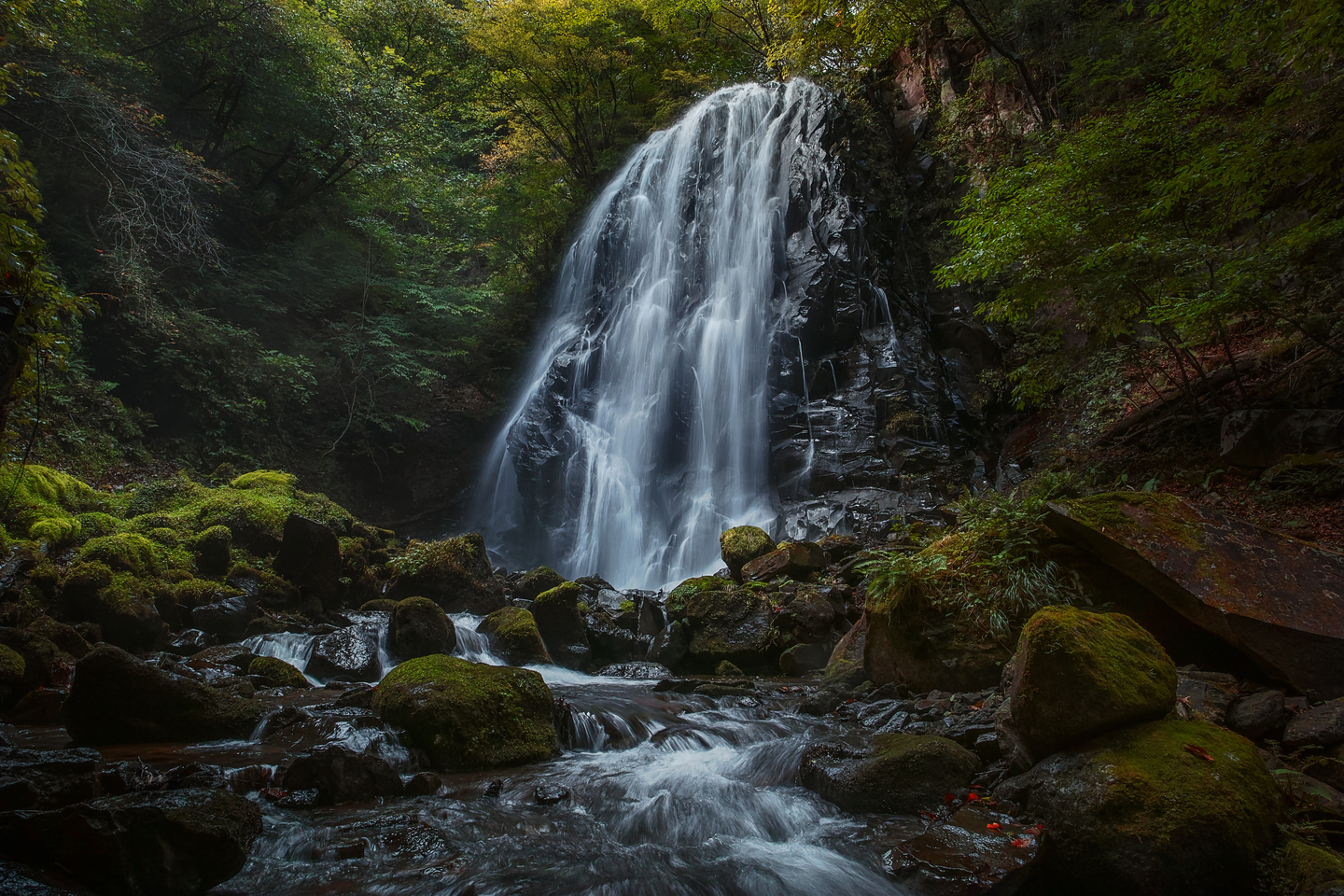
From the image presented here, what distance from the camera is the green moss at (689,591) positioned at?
344 inches

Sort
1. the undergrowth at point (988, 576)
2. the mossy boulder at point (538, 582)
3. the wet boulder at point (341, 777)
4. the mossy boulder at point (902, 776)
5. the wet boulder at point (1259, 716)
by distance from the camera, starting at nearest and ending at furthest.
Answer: the wet boulder at point (1259, 716) < the mossy boulder at point (902, 776) < the wet boulder at point (341, 777) < the undergrowth at point (988, 576) < the mossy boulder at point (538, 582)

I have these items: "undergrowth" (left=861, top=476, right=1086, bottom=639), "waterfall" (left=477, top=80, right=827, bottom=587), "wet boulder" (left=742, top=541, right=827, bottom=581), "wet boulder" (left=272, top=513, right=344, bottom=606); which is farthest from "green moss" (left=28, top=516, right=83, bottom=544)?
"undergrowth" (left=861, top=476, right=1086, bottom=639)

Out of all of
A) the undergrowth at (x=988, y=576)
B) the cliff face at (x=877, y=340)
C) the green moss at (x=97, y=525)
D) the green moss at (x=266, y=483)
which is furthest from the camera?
the green moss at (x=266, y=483)

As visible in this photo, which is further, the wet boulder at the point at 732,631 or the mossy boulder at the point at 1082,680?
the wet boulder at the point at 732,631

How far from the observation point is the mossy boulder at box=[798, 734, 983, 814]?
384 cm

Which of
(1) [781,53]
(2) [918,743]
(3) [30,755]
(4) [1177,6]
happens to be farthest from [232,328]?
(4) [1177,6]

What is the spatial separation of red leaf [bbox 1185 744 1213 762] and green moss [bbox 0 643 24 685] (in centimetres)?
855

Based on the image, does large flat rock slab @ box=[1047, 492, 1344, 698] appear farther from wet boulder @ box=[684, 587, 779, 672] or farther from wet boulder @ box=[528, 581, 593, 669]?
wet boulder @ box=[528, 581, 593, 669]

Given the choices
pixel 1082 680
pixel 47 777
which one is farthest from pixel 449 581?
pixel 1082 680

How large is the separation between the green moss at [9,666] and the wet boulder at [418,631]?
3415 millimetres

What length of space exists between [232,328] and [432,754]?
15247mm

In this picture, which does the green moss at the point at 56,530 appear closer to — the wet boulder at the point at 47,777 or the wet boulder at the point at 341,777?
the wet boulder at the point at 47,777


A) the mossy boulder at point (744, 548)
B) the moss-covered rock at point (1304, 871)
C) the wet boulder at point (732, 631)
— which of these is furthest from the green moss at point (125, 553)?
the moss-covered rock at point (1304, 871)

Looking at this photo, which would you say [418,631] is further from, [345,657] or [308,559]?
[308,559]
